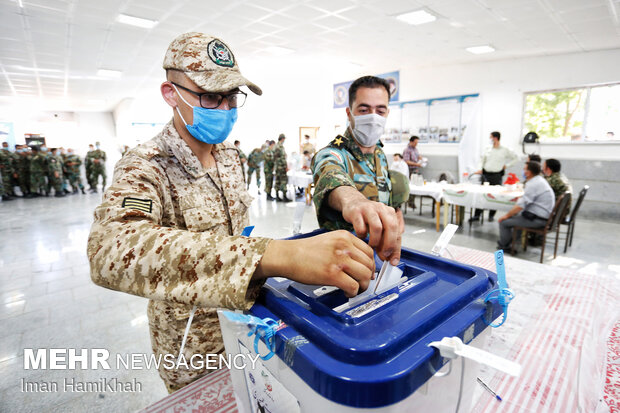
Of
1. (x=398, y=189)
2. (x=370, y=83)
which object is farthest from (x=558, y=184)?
(x=370, y=83)

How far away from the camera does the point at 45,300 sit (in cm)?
297

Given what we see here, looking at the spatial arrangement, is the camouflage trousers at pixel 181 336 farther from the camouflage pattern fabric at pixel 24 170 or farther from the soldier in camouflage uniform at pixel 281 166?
the camouflage pattern fabric at pixel 24 170

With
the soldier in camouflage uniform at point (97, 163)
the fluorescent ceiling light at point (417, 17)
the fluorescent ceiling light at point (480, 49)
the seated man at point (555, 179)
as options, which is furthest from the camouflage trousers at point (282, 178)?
the soldier in camouflage uniform at point (97, 163)

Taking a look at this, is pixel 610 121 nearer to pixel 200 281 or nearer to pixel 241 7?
pixel 241 7

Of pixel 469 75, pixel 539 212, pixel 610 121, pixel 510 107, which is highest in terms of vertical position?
pixel 469 75

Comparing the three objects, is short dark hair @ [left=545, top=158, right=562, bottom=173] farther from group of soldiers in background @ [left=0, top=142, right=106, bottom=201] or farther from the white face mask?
group of soldiers in background @ [left=0, top=142, right=106, bottom=201]

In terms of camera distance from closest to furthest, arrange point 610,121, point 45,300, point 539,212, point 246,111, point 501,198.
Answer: point 45,300, point 539,212, point 501,198, point 610,121, point 246,111

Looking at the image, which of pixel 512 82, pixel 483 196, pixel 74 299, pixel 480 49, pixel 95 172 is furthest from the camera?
pixel 95 172

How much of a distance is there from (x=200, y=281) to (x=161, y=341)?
0.69 metres

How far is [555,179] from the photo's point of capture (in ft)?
13.9

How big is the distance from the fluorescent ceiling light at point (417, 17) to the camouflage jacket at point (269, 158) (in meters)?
4.33

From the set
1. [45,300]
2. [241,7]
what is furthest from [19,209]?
[241,7]

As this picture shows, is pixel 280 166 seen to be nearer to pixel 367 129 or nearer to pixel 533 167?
pixel 533 167

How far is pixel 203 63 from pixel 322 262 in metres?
0.67
